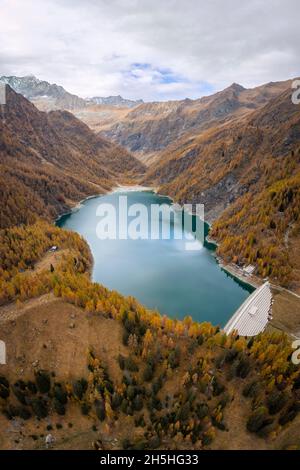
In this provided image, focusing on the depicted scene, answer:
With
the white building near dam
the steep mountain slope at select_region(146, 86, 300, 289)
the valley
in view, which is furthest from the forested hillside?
the steep mountain slope at select_region(146, 86, 300, 289)

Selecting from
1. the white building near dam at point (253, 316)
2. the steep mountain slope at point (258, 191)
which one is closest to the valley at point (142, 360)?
the steep mountain slope at point (258, 191)

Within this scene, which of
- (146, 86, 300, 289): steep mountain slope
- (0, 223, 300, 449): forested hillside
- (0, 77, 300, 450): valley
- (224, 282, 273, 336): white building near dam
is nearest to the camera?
(0, 223, 300, 449): forested hillside

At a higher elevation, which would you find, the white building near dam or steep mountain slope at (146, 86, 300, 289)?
steep mountain slope at (146, 86, 300, 289)

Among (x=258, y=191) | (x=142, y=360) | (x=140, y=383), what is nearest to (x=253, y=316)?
(x=142, y=360)

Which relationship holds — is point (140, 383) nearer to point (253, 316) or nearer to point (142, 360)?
point (142, 360)

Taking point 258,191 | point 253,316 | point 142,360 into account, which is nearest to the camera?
point 142,360

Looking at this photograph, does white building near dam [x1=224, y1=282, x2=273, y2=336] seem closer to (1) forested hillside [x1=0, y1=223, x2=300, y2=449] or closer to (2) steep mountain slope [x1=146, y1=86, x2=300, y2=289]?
(1) forested hillside [x1=0, y1=223, x2=300, y2=449]
